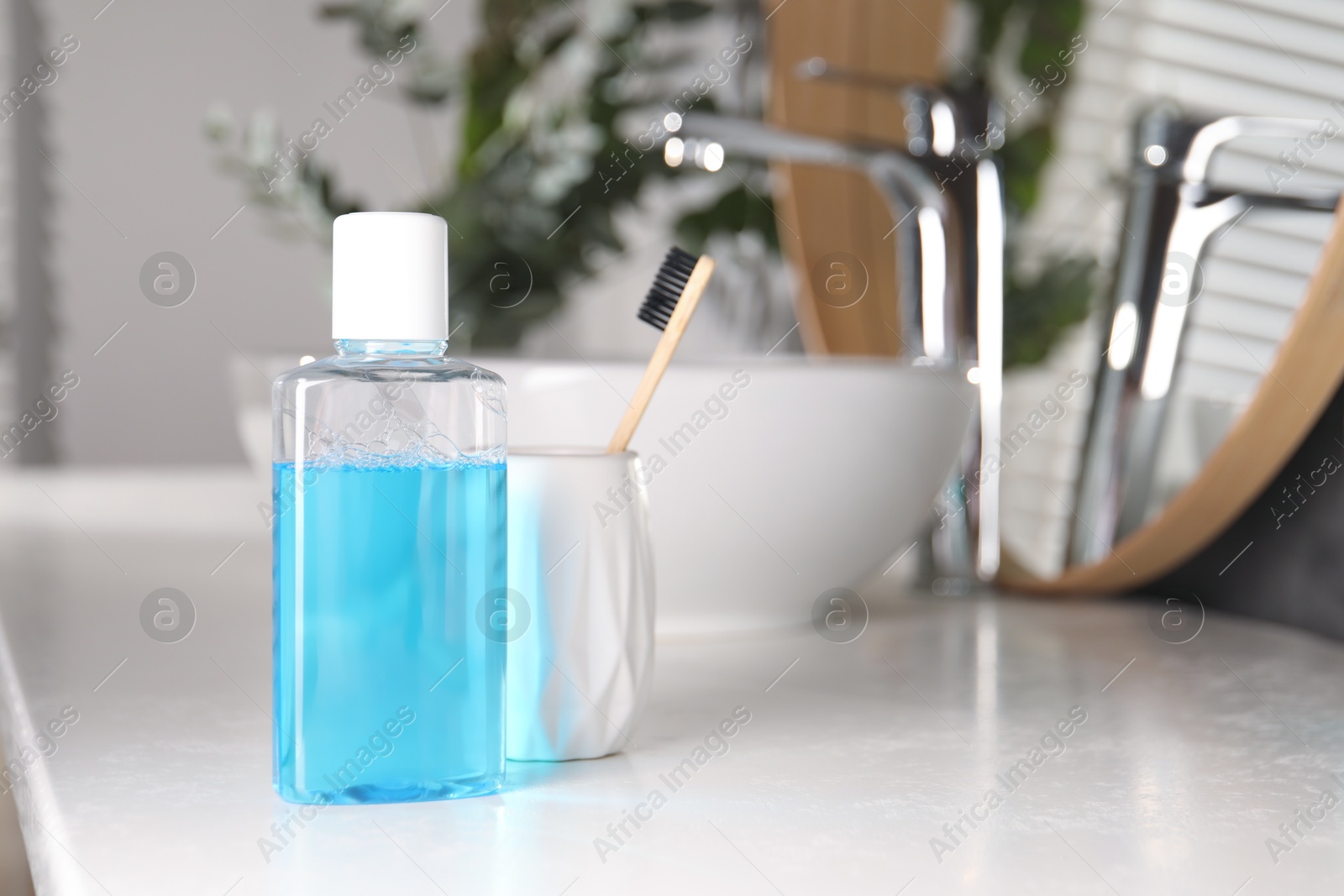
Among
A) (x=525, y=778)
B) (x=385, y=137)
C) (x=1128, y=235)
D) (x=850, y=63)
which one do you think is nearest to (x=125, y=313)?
(x=385, y=137)

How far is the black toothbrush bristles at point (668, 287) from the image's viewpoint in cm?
43

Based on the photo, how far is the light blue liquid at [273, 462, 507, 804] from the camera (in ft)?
1.18

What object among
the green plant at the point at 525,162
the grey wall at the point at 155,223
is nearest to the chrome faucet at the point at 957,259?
the green plant at the point at 525,162

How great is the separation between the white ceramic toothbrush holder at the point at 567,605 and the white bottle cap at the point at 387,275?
0.07 meters

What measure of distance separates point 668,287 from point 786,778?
169mm

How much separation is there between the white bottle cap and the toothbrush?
82 mm

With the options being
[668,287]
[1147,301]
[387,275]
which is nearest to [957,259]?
[1147,301]

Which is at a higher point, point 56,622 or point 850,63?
point 850,63

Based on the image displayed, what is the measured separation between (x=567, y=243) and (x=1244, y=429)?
50.2 inches

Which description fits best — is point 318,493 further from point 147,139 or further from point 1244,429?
point 147,139

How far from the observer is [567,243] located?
1.80 meters

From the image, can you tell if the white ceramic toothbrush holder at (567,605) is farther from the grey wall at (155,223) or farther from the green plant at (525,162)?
the grey wall at (155,223)

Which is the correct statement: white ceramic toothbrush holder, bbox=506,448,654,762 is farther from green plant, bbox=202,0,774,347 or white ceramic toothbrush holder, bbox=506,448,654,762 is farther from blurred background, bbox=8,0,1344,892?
green plant, bbox=202,0,774,347

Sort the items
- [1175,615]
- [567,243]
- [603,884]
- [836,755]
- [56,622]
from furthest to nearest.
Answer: [567,243] → [1175,615] → [56,622] → [836,755] → [603,884]
